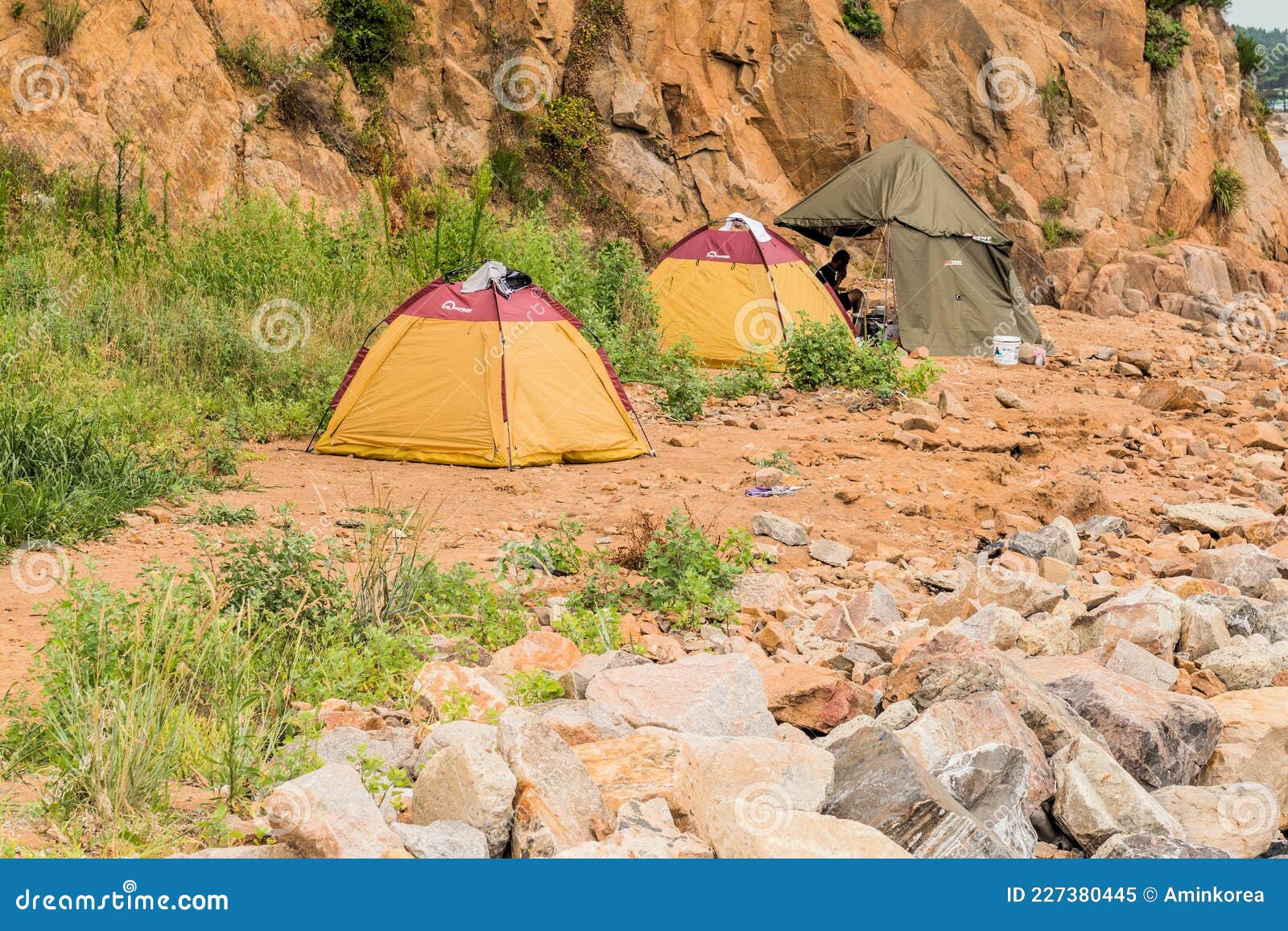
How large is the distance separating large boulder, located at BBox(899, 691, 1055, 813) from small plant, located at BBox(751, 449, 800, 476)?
4.56 metres

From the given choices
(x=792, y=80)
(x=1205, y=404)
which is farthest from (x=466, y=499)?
(x=792, y=80)

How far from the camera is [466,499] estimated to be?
7.90 meters

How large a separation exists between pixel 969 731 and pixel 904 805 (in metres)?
0.59

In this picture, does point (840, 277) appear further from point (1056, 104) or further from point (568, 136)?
point (1056, 104)

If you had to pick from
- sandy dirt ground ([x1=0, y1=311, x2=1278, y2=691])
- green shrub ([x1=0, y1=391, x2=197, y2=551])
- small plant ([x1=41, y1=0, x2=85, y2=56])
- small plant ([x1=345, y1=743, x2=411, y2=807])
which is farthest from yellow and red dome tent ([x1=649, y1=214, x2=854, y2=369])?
small plant ([x1=345, y1=743, x2=411, y2=807])

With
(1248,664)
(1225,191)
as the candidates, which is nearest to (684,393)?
(1248,664)

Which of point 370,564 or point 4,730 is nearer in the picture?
point 4,730

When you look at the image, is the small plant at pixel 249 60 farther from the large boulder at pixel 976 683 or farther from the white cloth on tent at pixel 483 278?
the large boulder at pixel 976 683

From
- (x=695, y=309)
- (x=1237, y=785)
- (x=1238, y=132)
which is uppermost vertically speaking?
(x=1238, y=132)

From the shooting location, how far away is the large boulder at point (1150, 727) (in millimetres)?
4117

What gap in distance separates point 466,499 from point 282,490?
43.6 inches

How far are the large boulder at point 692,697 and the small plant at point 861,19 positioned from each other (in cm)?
1786

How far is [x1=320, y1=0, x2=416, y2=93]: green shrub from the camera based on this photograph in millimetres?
15203

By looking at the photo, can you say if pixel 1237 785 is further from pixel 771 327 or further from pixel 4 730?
pixel 771 327
